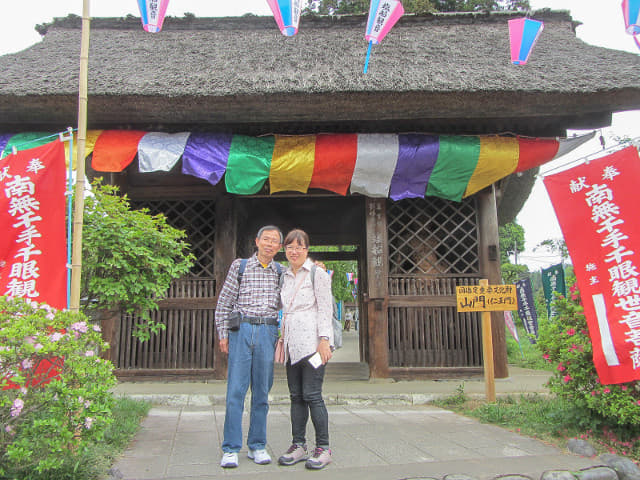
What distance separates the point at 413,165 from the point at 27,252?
5.08m

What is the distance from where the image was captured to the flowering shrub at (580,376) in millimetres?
3613

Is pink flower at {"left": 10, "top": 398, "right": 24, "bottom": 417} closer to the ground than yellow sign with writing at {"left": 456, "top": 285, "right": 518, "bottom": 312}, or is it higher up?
closer to the ground

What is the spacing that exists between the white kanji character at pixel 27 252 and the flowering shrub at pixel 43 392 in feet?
2.05

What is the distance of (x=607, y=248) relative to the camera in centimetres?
380

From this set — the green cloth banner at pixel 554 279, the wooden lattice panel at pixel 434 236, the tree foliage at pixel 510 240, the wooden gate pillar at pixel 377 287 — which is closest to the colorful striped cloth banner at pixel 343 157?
the wooden gate pillar at pixel 377 287

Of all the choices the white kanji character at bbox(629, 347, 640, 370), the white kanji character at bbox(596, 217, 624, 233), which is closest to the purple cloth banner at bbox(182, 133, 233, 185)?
the white kanji character at bbox(596, 217, 624, 233)

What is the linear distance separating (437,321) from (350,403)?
2.16 metres

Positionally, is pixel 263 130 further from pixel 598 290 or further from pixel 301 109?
pixel 598 290

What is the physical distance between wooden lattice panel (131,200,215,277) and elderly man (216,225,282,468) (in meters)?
4.10

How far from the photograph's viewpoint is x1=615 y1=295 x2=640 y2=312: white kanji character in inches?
141

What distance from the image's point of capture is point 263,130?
23.6 ft

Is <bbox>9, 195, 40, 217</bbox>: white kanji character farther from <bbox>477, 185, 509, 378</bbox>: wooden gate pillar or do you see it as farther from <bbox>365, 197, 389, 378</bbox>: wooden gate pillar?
<bbox>477, 185, 509, 378</bbox>: wooden gate pillar

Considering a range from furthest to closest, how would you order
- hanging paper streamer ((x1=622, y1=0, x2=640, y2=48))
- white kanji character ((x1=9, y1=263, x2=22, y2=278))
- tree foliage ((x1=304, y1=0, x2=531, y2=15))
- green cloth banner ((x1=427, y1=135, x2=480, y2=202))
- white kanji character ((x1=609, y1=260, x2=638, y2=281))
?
tree foliage ((x1=304, y1=0, x2=531, y2=15)), green cloth banner ((x1=427, y1=135, x2=480, y2=202)), hanging paper streamer ((x1=622, y1=0, x2=640, y2=48)), white kanji character ((x1=609, y1=260, x2=638, y2=281)), white kanji character ((x1=9, y1=263, x2=22, y2=278))

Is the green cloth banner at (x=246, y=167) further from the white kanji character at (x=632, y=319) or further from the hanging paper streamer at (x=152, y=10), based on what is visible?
the white kanji character at (x=632, y=319)
